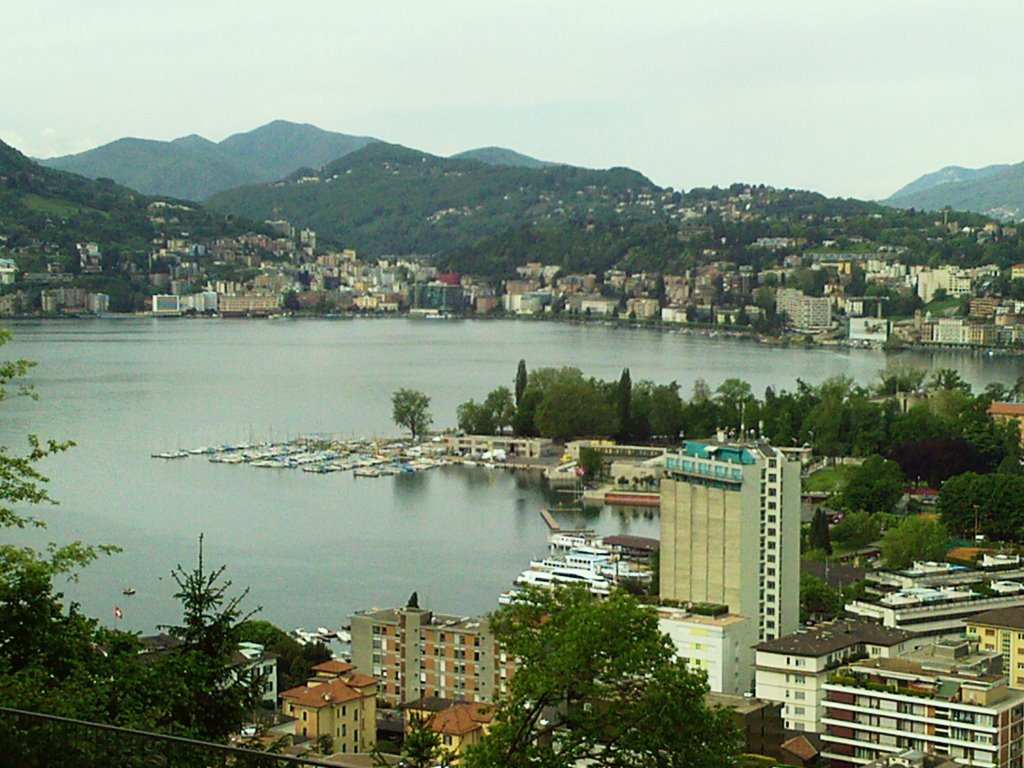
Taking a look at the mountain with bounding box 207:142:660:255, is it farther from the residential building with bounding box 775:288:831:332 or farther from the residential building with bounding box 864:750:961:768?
the residential building with bounding box 864:750:961:768

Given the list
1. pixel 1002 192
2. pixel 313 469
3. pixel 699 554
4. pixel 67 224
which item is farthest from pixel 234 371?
pixel 1002 192

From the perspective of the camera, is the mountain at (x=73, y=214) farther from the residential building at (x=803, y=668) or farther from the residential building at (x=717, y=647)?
the residential building at (x=803, y=668)

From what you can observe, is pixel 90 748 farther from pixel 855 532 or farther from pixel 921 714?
pixel 855 532

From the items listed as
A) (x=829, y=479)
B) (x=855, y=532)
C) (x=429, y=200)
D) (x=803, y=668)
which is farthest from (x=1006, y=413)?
(x=429, y=200)

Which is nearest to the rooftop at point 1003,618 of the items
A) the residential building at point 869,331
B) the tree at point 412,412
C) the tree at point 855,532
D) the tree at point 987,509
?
the tree at point 855,532

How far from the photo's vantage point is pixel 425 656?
612 centimetres

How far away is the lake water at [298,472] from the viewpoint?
28.5 feet

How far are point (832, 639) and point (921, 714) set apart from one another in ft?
2.98

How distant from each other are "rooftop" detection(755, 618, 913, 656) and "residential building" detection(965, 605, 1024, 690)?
0.24 m

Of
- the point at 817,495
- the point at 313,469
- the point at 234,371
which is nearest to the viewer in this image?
the point at 817,495

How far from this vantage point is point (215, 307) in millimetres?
42406

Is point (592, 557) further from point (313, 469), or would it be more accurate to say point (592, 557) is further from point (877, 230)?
point (877, 230)

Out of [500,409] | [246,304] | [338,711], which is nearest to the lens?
[338,711]

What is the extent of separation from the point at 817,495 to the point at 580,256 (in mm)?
35255
